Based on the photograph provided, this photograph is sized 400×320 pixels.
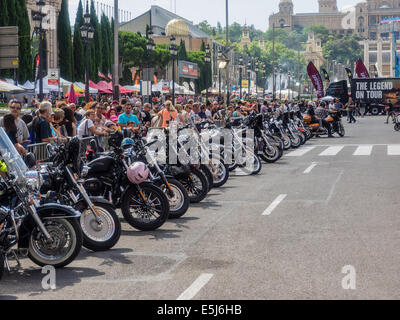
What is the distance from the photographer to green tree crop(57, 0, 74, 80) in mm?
62656

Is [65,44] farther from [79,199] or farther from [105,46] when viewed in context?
[79,199]

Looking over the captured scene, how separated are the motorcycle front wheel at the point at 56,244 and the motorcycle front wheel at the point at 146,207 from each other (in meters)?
2.21

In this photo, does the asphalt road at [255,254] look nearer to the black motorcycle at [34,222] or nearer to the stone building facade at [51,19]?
the black motorcycle at [34,222]

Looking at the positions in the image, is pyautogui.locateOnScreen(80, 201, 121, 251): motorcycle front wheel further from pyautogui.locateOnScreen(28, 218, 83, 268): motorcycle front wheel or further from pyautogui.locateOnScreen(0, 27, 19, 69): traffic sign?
pyautogui.locateOnScreen(0, 27, 19, 69): traffic sign

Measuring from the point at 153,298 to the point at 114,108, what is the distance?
14936 millimetres

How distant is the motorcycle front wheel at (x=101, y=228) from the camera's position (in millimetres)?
8734

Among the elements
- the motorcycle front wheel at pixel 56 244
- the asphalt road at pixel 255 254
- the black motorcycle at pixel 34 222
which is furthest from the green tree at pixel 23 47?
the motorcycle front wheel at pixel 56 244

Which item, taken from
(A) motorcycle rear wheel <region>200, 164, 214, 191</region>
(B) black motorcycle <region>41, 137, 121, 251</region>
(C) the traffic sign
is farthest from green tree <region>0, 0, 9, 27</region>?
(B) black motorcycle <region>41, 137, 121, 251</region>

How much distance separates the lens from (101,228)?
8828mm

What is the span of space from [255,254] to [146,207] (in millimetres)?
2204

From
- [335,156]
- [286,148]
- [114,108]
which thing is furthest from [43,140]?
[286,148]

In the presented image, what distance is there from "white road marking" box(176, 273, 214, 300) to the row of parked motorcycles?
1.42 m

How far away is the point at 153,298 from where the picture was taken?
6.43 meters

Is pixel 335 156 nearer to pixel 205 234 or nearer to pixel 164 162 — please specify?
pixel 164 162
